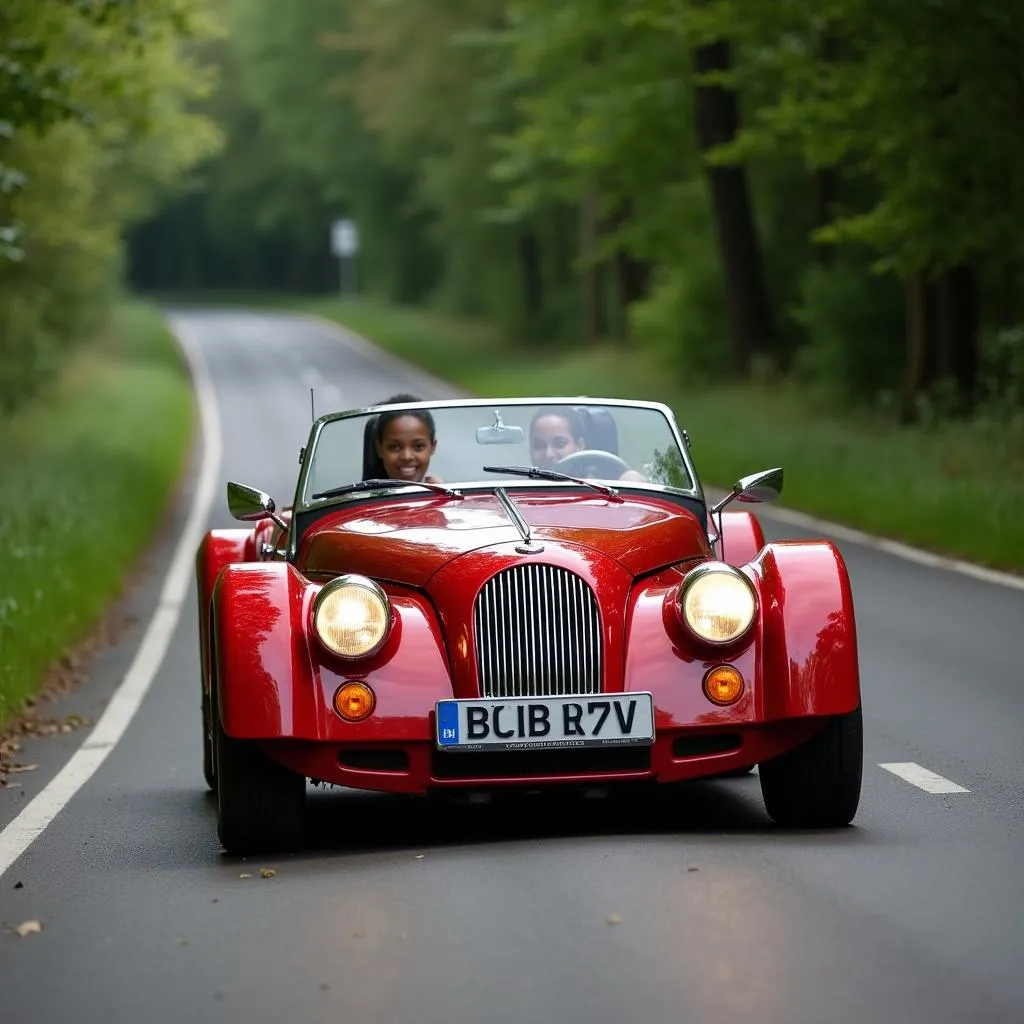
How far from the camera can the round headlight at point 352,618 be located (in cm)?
741

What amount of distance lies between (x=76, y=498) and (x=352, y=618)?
50.1 feet

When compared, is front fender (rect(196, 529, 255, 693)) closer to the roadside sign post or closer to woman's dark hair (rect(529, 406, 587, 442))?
woman's dark hair (rect(529, 406, 587, 442))

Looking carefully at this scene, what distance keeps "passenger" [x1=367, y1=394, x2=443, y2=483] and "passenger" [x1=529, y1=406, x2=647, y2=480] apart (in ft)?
1.36

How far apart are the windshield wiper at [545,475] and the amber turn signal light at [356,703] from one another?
1655 mm

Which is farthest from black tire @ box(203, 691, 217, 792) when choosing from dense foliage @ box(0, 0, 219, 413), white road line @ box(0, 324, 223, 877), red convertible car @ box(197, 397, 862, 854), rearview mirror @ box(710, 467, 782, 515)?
dense foliage @ box(0, 0, 219, 413)

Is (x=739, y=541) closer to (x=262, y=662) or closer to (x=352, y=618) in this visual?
(x=352, y=618)

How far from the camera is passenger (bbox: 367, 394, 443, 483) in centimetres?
904

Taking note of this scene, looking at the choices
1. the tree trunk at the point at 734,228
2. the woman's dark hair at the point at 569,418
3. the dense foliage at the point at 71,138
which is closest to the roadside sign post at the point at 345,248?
the dense foliage at the point at 71,138

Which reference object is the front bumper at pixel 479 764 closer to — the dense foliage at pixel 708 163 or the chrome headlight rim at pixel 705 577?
the chrome headlight rim at pixel 705 577

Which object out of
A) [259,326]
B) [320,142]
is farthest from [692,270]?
[259,326]

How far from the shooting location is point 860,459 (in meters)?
25.5

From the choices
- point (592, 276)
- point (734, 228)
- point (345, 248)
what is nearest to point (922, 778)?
point (734, 228)

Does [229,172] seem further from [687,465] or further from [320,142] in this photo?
[687,465]

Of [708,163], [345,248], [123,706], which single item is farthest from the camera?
[345,248]
